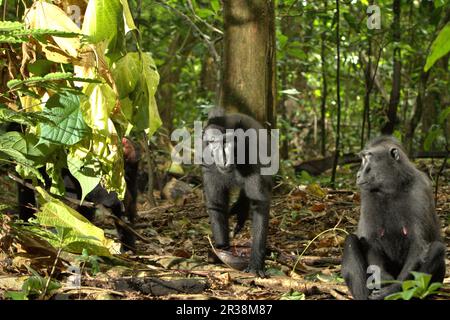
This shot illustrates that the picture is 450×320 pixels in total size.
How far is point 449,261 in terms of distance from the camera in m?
5.11

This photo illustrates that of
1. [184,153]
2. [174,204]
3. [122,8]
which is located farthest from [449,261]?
[184,153]

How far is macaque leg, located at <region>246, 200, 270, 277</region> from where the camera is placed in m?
4.91

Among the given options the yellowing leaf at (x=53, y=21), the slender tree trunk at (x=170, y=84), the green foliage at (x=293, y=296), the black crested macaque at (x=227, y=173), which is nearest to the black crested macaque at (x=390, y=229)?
the green foliage at (x=293, y=296)

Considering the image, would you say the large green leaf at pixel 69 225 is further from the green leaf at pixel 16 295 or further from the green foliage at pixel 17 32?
the green foliage at pixel 17 32

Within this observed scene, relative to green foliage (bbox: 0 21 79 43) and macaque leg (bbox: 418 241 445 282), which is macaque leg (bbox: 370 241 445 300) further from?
green foliage (bbox: 0 21 79 43)

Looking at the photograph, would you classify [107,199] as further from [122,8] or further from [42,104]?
[122,8]

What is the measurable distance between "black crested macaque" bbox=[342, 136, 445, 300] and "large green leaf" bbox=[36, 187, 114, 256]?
1556 mm

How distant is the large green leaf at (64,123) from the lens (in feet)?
11.4

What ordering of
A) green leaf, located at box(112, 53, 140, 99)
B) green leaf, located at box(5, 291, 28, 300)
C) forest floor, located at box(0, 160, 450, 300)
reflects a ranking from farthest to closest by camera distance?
forest floor, located at box(0, 160, 450, 300), green leaf, located at box(112, 53, 140, 99), green leaf, located at box(5, 291, 28, 300)

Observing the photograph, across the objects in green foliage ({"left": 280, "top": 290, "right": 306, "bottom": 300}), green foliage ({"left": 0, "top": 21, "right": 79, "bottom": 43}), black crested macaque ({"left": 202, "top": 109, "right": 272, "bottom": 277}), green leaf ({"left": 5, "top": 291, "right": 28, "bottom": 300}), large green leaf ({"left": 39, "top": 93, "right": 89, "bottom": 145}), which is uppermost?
green foliage ({"left": 0, "top": 21, "right": 79, "bottom": 43})

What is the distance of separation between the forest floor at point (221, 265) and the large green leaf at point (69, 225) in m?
0.14

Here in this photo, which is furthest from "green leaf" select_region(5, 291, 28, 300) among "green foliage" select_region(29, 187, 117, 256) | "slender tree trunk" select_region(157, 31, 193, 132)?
"slender tree trunk" select_region(157, 31, 193, 132)

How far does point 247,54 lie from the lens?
6.46 metres

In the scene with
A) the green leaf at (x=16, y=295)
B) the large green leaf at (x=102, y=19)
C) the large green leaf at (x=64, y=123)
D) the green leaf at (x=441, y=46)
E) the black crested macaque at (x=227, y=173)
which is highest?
the large green leaf at (x=102, y=19)
